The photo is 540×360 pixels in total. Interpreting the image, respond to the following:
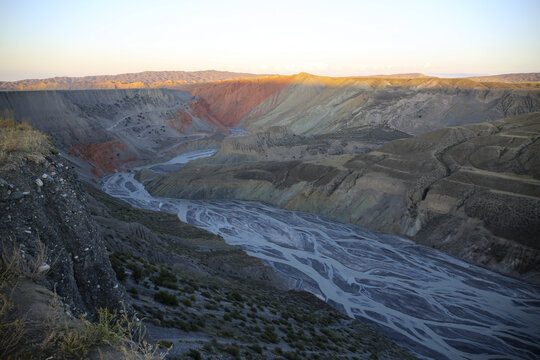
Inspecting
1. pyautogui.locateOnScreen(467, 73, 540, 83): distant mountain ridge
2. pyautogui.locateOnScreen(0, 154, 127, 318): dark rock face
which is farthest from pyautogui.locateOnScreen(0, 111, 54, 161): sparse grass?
pyautogui.locateOnScreen(467, 73, 540, 83): distant mountain ridge

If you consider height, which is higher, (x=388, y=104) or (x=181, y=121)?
(x=388, y=104)

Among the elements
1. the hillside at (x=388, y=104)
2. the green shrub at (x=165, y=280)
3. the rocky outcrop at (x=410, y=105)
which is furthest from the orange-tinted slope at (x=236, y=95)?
the green shrub at (x=165, y=280)

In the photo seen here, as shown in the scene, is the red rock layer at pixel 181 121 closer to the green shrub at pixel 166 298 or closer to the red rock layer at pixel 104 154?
the red rock layer at pixel 104 154

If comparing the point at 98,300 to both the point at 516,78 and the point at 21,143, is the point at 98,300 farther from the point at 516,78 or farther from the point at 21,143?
the point at 516,78

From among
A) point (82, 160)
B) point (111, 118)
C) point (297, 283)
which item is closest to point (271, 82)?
point (111, 118)

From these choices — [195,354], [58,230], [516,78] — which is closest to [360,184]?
[195,354]
